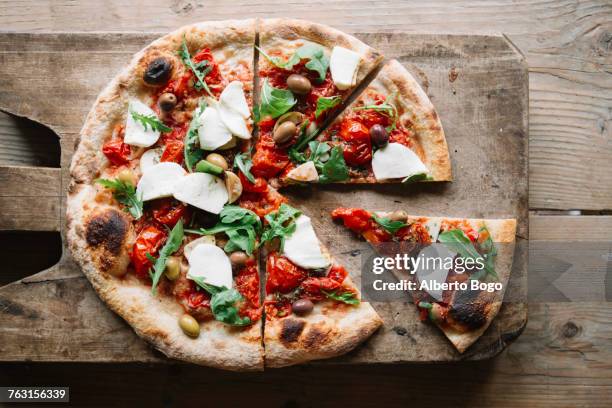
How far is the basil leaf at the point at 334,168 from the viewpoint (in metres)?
4.89

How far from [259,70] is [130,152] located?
1.31 m

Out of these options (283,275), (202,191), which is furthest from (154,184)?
(283,275)

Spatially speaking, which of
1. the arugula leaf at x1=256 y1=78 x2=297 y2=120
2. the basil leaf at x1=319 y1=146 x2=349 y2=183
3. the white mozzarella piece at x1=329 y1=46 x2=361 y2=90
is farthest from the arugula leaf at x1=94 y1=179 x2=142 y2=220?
the white mozzarella piece at x1=329 y1=46 x2=361 y2=90

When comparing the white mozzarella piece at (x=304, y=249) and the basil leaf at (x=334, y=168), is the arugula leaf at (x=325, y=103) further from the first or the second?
the white mozzarella piece at (x=304, y=249)

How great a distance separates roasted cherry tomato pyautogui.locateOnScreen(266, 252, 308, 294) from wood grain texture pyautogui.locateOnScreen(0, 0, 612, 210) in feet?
7.55

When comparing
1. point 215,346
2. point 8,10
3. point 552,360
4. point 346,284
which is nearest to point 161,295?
point 215,346

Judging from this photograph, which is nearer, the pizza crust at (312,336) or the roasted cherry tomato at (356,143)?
the pizza crust at (312,336)

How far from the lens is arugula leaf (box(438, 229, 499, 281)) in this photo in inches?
190

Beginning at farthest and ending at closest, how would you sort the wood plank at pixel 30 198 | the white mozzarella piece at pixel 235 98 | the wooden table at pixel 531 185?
the wooden table at pixel 531 185, the wood plank at pixel 30 198, the white mozzarella piece at pixel 235 98

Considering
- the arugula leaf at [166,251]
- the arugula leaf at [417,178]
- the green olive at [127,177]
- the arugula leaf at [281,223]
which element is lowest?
the arugula leaf at [166,251]

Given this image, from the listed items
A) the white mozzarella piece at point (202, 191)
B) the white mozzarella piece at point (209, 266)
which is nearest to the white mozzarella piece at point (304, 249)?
the white mozzarella piece at point (209, 266)

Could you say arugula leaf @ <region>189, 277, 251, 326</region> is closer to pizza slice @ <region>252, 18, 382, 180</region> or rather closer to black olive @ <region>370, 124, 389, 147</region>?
pizza slice @ <region>252, 18, 382, 180</region>

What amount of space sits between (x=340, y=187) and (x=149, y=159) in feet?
5.40

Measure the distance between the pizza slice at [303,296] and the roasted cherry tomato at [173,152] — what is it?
0.91 metres
